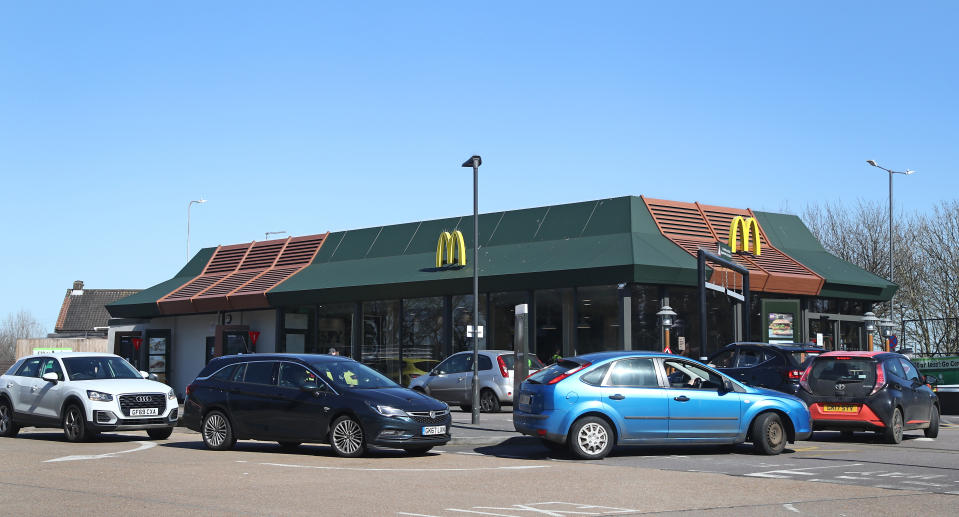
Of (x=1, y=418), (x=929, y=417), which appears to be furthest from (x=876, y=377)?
(x=1, y=418)

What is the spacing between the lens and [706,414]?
15445 millimetres

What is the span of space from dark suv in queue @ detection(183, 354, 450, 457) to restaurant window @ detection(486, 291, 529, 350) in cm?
1449

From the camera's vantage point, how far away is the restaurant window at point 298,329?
123 ft

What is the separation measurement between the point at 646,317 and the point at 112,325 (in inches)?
951

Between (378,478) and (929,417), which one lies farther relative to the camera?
(929,417)

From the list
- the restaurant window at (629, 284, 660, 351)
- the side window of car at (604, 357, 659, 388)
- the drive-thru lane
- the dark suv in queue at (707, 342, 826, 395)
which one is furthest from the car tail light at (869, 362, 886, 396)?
the restaurant window at (629, 284, 660, 351)

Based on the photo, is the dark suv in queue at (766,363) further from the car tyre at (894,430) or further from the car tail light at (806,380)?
the car tyre at (894,430)

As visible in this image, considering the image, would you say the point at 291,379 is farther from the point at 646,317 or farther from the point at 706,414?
the point at 646,317

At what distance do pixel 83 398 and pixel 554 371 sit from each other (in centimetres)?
851

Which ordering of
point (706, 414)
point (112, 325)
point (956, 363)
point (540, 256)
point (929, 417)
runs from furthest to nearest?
1. point (112, 325)
2. point (540, 256)
3. point (956, 363)
4. point (929, 417)
5. point (706, 414)

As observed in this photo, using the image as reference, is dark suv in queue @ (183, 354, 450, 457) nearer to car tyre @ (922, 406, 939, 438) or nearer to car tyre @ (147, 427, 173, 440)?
car tyre @ (147, 427, 173, 440)

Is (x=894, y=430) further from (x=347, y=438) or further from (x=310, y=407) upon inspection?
(x=310, y=407)

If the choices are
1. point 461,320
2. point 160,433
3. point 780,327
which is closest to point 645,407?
point 160,433

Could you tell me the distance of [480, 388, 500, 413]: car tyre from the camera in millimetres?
26078
